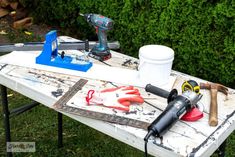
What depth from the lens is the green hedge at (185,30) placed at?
3.66 metres

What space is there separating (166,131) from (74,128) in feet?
5.99

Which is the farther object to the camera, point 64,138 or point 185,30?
point 185,30

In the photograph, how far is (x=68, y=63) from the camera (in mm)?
2643

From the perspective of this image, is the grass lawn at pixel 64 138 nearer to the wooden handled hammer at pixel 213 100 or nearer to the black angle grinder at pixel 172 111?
the wooden handled hammer at pixel 213 100

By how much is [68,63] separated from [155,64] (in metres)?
0.57

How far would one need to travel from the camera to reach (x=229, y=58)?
369cm

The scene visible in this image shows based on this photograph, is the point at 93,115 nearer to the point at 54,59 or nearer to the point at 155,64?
the point at 155,64

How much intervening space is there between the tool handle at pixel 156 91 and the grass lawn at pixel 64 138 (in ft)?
4.06

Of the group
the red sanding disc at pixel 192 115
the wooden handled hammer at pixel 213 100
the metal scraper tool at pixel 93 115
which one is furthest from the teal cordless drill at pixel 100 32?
the red sanding disc at pixel 192 115

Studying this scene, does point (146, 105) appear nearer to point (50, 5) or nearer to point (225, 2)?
point (225, 2)

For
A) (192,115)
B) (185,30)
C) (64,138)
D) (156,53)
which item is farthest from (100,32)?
(185,30)

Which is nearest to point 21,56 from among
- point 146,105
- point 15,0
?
point 146,105

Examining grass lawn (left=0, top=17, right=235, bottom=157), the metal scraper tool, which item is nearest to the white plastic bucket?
the metal scraper tool

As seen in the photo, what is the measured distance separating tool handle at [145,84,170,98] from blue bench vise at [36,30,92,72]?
50cm
